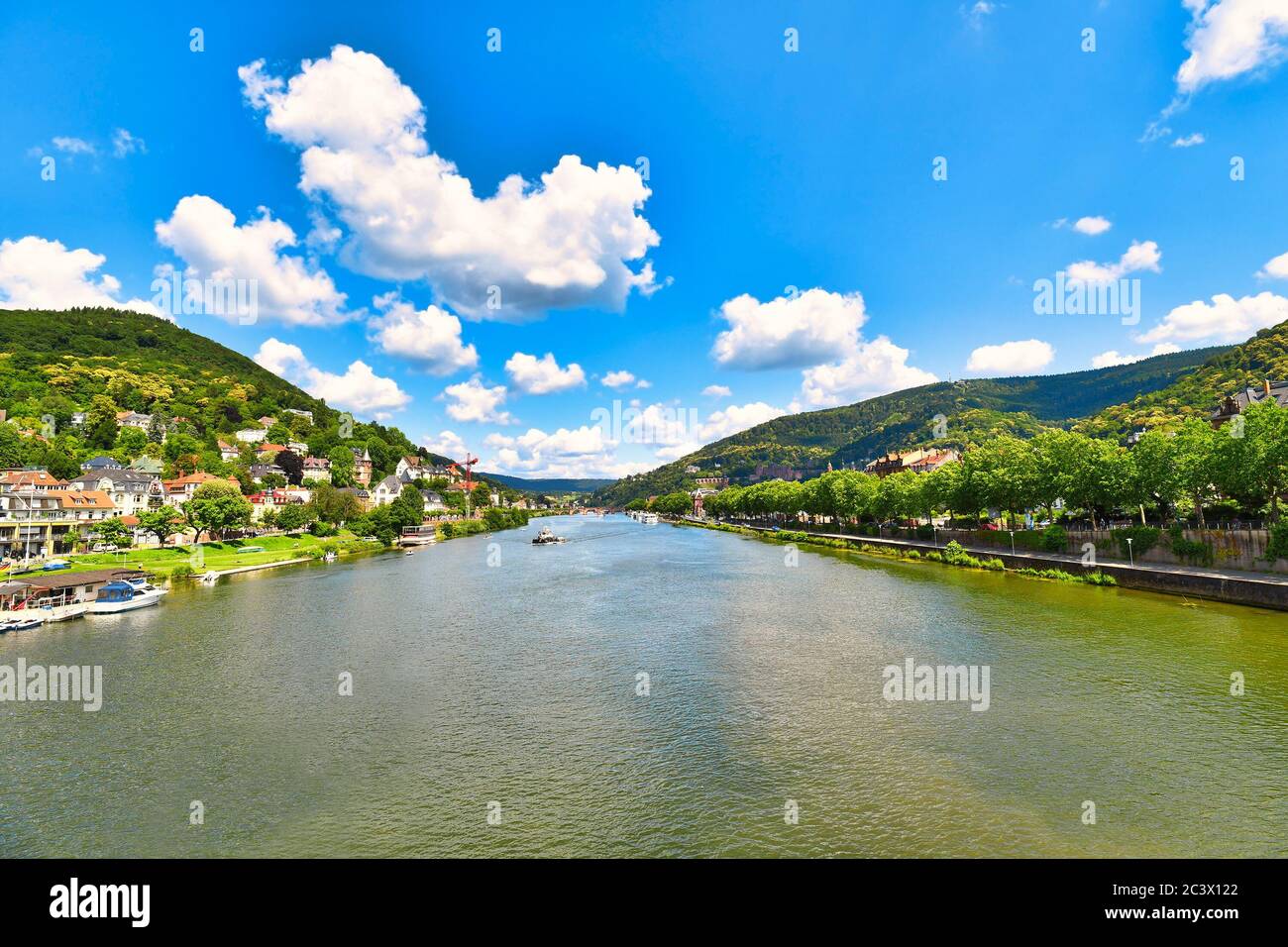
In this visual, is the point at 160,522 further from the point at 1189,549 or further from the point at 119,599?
the point at 1189,549

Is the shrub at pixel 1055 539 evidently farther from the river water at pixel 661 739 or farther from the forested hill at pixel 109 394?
the forested hill at pixel 109 394

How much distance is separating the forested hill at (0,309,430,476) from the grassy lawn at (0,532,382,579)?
4491cm

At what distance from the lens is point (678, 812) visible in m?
13.5

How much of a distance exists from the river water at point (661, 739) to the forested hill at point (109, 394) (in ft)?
340

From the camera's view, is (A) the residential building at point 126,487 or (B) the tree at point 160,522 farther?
(A) the residential building at point 126,487

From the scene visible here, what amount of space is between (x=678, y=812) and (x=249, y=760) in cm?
1241

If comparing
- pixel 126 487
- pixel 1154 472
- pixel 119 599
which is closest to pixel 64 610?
pixel 119 599

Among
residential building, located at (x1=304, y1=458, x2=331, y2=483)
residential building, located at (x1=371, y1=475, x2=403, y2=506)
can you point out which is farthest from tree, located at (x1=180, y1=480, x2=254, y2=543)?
residential building, located at (x1=304, y1=458, x2=331, y2=483)

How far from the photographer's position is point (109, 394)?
446ft

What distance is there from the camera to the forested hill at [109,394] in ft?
373

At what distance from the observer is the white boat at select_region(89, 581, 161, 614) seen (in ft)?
123

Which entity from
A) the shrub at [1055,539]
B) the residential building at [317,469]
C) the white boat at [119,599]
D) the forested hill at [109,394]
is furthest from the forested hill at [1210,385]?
the forested hill at [109,394]
